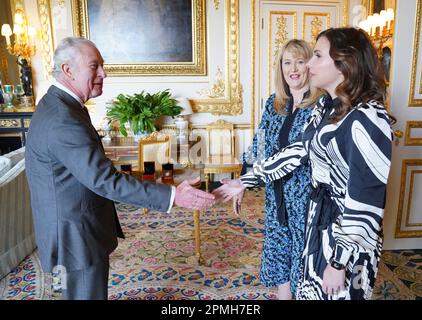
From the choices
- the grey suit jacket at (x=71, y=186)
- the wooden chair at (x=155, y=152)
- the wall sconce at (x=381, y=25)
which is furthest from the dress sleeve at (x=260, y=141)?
the wall sconce at (x=381, y=25)

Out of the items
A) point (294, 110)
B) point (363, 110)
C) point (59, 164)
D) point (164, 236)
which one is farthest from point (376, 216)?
point (164, 236)

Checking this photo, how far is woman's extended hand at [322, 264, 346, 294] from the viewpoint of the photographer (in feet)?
4.08

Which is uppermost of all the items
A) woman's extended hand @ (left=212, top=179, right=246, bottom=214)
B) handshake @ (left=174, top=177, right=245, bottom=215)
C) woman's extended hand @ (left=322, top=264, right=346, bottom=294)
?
handshake @ (left=174, top=177, right=245, bottom=215)

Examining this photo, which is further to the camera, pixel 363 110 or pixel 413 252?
pixel 413 252

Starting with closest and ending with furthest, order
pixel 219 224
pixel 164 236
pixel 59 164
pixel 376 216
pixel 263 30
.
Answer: pixel 376 216 → pixel 59 164 → pixel 164 236 → pixel 219 224 → pixel 263 30

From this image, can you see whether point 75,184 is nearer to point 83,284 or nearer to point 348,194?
point 83,284

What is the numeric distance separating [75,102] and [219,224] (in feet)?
8.46

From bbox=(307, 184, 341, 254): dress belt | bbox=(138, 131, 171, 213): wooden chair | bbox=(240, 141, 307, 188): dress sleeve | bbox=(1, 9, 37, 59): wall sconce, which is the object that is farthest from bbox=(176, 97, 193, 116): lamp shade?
bbox=(307, 184, 341, 254): dress belt

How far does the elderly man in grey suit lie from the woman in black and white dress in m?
0.56

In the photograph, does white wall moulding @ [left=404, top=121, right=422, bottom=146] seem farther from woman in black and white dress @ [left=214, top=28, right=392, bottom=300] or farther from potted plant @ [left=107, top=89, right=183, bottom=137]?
potted plant @ [left=107, top=89, right=183, bottom=137]

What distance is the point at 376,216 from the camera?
120cm

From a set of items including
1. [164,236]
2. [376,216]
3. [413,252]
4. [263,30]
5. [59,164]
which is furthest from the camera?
[263,30]

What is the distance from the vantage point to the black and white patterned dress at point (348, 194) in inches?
46.1

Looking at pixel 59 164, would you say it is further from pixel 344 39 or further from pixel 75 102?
pixel 344 39
